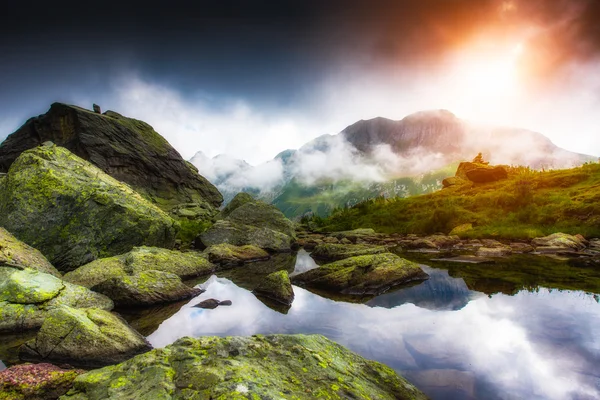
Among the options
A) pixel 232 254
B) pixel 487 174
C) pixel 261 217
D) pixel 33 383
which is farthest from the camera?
pixel 487 174

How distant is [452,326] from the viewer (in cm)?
1055

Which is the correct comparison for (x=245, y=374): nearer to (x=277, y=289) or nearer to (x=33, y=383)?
(x=33, y=383)

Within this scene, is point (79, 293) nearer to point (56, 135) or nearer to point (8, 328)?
point (8, 328)

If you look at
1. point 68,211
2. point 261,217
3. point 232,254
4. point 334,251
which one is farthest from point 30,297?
point 261,217

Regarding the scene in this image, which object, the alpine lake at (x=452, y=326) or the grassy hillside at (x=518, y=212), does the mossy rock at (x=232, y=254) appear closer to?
the alpine lake at (x=452, y=326)

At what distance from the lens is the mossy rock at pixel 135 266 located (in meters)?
13.6

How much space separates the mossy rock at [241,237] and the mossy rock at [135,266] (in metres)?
9.41

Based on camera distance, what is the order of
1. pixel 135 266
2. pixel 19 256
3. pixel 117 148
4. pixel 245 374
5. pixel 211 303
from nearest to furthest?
pixel 245 374 < pixel 19 256 < pixel 211 303 < pixel 135 266 < pixel 117 148

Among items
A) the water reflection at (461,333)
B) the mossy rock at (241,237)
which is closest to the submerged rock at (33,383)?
the water reflection at (461,333)

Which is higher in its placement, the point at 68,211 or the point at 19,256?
the point at 68,211

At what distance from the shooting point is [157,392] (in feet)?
14.8

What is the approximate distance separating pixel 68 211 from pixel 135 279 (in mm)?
7040

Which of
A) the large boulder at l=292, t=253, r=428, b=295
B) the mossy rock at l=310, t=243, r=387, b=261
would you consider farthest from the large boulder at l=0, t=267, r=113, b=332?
the mossy rock at l=310, t=243, r=387, b=261

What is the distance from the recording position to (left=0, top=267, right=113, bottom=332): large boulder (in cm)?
931
